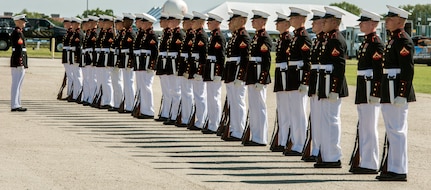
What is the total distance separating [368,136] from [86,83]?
11.6 m

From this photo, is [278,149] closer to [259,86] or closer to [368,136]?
[259,86]

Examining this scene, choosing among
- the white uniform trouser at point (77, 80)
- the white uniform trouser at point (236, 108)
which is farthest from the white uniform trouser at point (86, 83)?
the white uniform trouser at point (236, 108)

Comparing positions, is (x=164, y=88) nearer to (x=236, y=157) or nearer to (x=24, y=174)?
(x=236, y=157)

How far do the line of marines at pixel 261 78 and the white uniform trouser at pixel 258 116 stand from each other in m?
0.01

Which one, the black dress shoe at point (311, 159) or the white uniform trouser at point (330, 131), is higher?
the white uniform trouser at point (330, 131)


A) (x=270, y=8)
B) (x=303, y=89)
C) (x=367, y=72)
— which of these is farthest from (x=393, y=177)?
(x=270, y=8)

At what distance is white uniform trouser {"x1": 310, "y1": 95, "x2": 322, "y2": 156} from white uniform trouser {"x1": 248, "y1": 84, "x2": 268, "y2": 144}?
1.61 meters

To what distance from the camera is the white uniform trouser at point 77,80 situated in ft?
73.5

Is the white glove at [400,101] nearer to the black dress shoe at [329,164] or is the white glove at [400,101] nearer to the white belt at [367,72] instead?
the white belt at [367,72]

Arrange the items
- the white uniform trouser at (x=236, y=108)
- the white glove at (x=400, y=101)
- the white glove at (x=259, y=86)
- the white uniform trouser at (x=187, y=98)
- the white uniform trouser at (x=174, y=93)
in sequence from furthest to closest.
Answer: the white uniform trouser at (x=174, y=93) < the white uniform trouser at (x=187, y=98) < the white uniform trouser at (x=236, y=108) < the white glove at (x=259, y=86) < the white glove at (x=400, y=101)

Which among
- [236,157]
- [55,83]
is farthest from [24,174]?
[55,83]

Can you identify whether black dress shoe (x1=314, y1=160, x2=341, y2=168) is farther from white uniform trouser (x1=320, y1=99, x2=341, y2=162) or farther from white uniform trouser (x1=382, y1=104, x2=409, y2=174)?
white uniform trouser (x1=382, y1=104, x2=409, y2=174)

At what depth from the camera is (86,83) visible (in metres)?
21.9

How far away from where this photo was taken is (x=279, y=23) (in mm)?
13148
